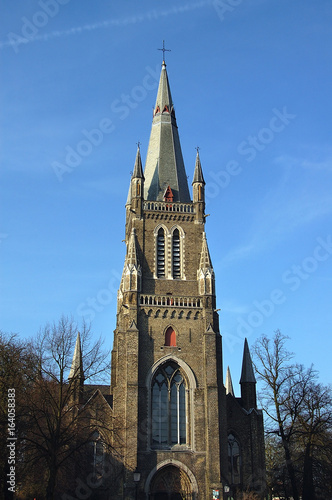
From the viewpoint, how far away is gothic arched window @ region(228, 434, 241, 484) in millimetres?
44781

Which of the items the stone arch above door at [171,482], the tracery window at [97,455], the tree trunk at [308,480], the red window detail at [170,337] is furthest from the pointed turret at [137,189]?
the tree trunk at [308,480]

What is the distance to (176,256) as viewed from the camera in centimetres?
4944

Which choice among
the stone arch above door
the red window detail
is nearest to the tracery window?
the stone arch above door

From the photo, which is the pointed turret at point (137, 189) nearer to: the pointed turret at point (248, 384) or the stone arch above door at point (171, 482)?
the pointed turret at point (248, 384)

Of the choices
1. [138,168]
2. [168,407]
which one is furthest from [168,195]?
[168,407]

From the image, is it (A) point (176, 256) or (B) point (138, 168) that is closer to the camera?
(A) point (176, 256)

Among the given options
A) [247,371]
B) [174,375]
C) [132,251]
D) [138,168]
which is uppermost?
[138,168]

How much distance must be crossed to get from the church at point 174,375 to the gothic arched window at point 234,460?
2.8 inches

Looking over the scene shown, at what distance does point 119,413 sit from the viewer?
42.4 m

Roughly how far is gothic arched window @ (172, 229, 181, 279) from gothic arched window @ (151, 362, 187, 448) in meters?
7.88

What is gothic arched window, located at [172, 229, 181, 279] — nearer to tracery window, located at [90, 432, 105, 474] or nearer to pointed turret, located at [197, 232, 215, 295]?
pointed turret, located at [197, 232, 215, 295]

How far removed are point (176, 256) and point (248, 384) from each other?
12.3m

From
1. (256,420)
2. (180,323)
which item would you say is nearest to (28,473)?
(180,323)

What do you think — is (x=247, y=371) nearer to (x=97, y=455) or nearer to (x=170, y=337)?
(x=170, y=337)
